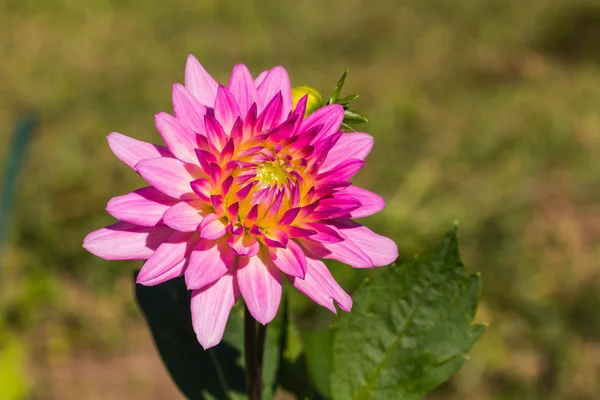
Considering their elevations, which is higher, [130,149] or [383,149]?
[383,149]

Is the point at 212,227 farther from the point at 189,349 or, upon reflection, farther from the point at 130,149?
the point at 189,349

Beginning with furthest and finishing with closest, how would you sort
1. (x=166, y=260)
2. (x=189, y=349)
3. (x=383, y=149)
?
1. (x=383, y=149)
2. (x=189, y=349)
3. (x=166, y=260)

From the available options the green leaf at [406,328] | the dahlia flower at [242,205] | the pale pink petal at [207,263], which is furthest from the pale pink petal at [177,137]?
the green leaf at [406,328]

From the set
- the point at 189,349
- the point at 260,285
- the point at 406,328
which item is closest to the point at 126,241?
the point at 260,285

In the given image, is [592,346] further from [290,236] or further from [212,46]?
[212,46]

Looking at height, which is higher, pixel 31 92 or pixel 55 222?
pixel 31 92

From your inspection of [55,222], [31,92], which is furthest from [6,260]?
[31,92]

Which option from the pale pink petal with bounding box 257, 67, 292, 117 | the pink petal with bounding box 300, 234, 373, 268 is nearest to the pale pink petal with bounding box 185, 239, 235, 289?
the pink petal with bounding box 300, 234, 373, 268

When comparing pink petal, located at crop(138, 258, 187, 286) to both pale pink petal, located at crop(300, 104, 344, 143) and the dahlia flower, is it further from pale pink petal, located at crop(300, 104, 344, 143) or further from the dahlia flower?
pale pink petal, located at crop(300, 104, 344, 143)
